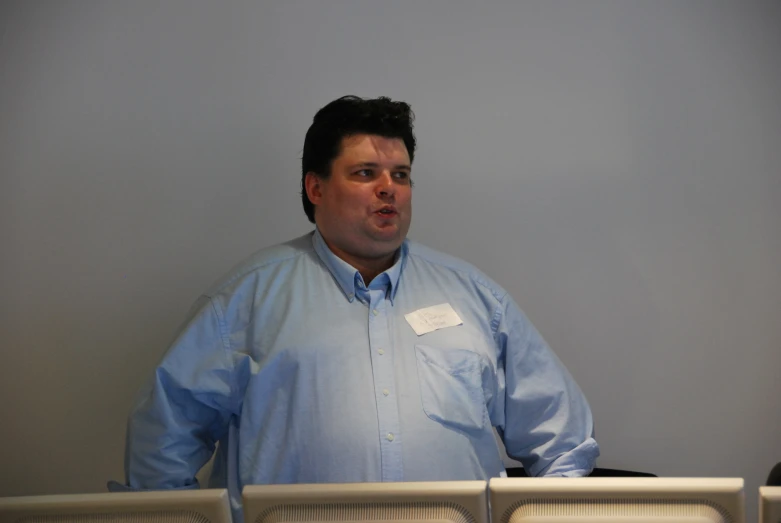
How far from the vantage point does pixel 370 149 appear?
7.64ft

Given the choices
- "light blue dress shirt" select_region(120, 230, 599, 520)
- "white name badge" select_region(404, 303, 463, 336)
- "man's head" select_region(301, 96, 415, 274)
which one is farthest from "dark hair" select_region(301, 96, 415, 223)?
"white name badge" select_region(404, 303, 463, 336)

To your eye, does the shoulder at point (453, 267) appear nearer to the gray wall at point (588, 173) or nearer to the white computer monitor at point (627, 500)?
the gray wall at point (588, 173)

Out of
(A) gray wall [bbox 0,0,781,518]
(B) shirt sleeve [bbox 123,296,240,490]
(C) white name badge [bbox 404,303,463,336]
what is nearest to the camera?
(B) shirt sleeve [bbox 123,296,240,490]

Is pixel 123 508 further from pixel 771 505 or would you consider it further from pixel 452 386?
pixel 452 386

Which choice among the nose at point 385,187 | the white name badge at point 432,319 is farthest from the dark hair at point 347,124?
the white name badge at point 432,319

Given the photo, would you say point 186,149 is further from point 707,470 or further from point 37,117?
point 707,470

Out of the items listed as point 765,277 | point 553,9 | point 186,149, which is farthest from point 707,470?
point 186,149

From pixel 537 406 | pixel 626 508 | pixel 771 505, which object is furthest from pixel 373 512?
pixel 537 406

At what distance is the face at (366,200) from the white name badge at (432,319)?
19 cm

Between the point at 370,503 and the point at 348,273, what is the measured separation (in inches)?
41.9

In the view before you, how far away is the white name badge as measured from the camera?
2268 mm

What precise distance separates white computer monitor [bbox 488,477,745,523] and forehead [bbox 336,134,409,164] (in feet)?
3.98

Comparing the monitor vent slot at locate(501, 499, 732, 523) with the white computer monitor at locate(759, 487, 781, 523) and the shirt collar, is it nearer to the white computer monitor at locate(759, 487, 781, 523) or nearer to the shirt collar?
the white computer monitor at locate(759, 487, 781, 523)

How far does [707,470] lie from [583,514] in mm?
1866
